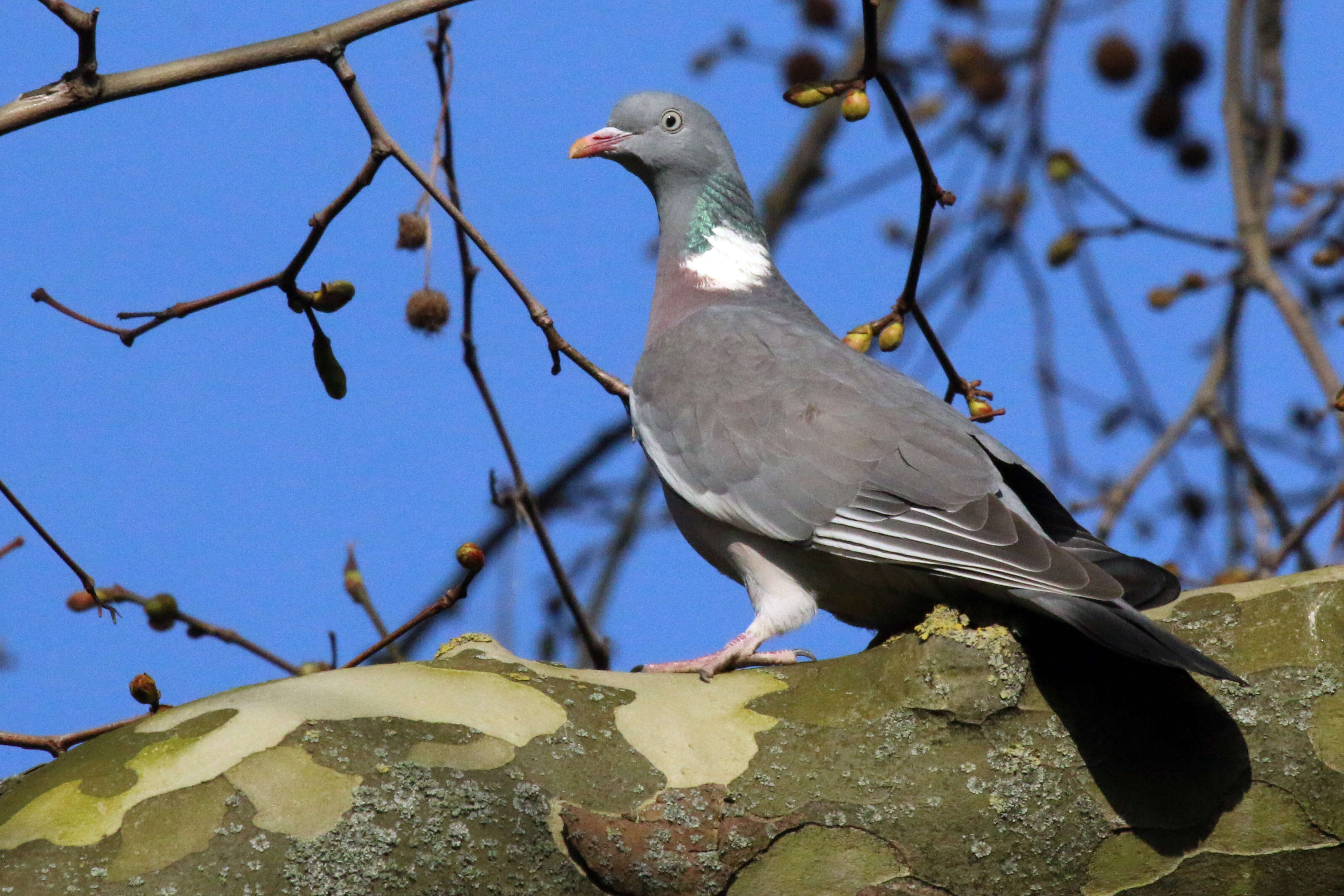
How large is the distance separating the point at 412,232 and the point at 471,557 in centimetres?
108

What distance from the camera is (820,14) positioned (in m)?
5.75

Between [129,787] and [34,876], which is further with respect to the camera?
[129,787]

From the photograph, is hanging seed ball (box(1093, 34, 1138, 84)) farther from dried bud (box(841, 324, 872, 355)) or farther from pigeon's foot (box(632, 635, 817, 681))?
pigeon's foot (box(632, 635, 817, 681))

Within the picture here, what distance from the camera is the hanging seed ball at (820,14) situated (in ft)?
18.8

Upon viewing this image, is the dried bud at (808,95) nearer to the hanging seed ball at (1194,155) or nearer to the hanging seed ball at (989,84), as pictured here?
the hanging seed ball at (989,84)

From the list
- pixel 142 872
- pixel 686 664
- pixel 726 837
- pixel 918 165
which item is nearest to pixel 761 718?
pixel 726 837

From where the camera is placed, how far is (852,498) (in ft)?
9.42

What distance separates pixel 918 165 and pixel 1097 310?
7.94 feet

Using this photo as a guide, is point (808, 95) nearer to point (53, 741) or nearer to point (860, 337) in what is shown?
point (860, 337)

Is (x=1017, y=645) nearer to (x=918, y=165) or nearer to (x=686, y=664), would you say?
(x=686, y=664)

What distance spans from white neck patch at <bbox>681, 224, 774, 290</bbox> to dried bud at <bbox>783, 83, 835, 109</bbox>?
973 mm

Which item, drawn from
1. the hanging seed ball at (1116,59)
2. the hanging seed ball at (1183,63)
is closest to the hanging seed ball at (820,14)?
the hanging seed ball at (1116,59)

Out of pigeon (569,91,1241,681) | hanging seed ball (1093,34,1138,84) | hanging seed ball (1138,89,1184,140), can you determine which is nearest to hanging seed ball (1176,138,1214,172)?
hanging seed ball (1138,89,1184,140)

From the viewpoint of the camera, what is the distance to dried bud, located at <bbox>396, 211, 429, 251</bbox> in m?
3.37
